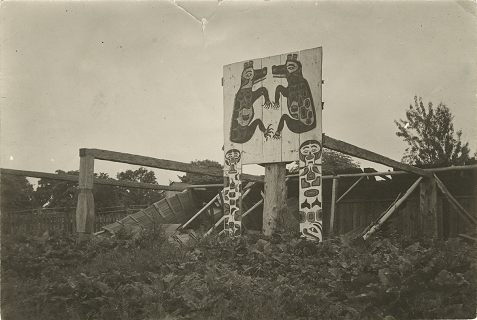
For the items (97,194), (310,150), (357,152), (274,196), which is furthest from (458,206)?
(97,194)

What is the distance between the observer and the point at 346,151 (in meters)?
8.11

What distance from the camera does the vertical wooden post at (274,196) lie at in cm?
792

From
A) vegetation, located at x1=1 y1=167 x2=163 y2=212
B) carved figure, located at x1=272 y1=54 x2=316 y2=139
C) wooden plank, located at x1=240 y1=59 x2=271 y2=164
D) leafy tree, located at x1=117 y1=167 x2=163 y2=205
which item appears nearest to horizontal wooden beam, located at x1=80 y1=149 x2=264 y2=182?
wooden plank, located at x1=240 y1=59 x2=271 y2=164

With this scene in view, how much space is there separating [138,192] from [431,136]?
24029 mm

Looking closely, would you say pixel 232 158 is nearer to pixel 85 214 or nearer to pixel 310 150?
pixel 310 150

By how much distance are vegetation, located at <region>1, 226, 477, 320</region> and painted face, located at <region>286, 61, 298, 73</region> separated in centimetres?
317

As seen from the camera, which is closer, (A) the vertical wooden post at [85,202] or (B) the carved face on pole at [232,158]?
(A) the vertical wooden post at [85,202]

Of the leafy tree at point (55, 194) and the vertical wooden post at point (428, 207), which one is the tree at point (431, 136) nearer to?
the vertical wooden post at point (428, 207)

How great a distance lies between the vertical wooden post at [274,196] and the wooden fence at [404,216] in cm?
359

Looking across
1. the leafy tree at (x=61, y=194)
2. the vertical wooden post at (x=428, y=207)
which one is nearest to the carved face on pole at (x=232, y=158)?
the vertical wooden post at (x=428, y=207)

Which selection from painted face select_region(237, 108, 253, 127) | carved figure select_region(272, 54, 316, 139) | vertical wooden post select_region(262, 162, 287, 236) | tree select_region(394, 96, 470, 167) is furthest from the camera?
tree select_region(394, 96, 470, 167)

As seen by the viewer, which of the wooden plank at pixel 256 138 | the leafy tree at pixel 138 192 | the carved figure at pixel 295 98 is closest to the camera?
the carved figure at pixel 295 98

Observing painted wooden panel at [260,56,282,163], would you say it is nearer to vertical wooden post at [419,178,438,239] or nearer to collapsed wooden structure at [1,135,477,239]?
collapsed wooden structure at [1,135,477,239]

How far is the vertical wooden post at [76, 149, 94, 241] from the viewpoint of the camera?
26.0 feet
